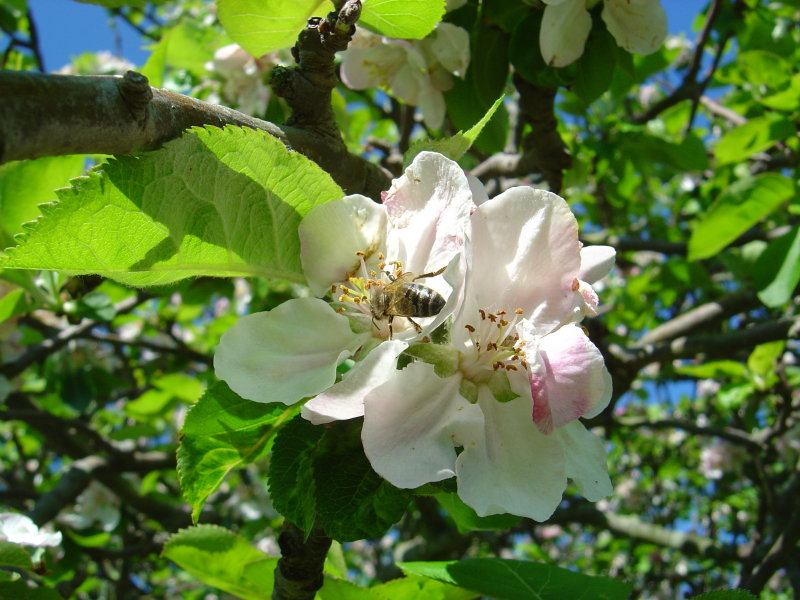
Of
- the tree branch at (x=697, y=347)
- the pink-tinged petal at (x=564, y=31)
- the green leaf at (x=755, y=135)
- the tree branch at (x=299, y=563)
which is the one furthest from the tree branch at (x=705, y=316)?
the tree branch at (x=299, y=563)

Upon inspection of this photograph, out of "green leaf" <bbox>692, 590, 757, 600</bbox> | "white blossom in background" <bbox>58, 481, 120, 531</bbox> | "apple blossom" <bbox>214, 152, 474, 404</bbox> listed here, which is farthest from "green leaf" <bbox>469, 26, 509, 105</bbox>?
"white blossom in background" <bbox>58, 481, 120, 531</bbox>

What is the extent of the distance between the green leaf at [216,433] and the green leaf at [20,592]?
362 mm

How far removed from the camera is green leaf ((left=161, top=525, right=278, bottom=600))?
1104mm

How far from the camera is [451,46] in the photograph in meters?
1.43

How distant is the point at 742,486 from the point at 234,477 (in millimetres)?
3871

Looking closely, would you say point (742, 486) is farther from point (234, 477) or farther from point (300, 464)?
point (300, 464)

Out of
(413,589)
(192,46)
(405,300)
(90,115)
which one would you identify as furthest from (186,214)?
(192,46)

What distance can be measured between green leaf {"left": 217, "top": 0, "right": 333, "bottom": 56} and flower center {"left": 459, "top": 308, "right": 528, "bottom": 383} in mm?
554

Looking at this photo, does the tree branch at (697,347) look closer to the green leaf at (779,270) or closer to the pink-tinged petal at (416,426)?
the green leaf at (779,270)

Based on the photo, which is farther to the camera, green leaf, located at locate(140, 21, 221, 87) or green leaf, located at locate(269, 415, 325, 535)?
green leaf, located at locate(140, 21, 221, 87)

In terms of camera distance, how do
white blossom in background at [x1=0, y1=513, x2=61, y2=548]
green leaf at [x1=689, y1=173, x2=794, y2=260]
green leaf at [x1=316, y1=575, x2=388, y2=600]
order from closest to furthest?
green leaf at [x1=316, y1=575, x2=388, y2=600]
white blossom in background at [x1=0, y1=513, x2=61, y2=548]
green leaf at [x1=689, y1=173, x2=794, y2=260]

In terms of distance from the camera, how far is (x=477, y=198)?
32.8 inches

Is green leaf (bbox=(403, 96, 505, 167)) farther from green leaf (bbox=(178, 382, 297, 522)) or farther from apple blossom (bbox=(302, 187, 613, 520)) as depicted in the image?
green leaf (bbox=(178, 382, 297, 522))

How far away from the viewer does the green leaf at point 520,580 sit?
0.91m
